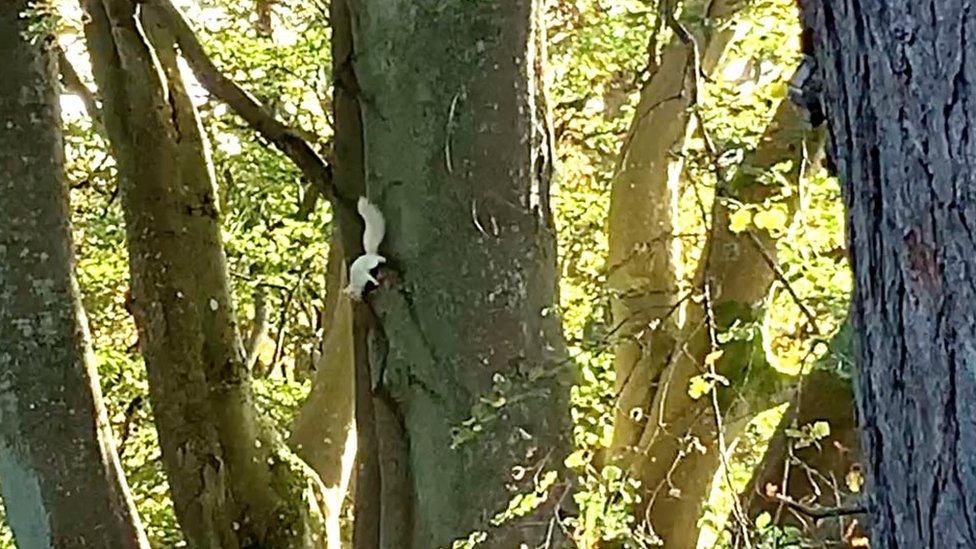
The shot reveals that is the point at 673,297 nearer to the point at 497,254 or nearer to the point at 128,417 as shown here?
the point at 497,254

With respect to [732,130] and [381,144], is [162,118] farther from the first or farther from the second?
[732,130]

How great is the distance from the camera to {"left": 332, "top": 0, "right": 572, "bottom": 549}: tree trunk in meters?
2.25

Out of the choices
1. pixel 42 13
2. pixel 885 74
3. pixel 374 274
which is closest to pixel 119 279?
pixel 42 13

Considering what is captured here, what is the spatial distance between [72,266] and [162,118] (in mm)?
449

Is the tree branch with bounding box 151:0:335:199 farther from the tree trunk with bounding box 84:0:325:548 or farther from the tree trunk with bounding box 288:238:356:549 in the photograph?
the tree trunk with bounding box 288:238:356:549

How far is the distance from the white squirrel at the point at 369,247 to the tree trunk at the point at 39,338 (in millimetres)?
881

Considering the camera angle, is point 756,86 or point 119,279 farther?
point 119,279

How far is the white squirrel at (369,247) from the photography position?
2330 mm

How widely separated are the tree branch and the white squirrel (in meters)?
0.26

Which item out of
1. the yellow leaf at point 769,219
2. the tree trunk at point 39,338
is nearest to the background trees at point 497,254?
the yellow leaf at point 769,219

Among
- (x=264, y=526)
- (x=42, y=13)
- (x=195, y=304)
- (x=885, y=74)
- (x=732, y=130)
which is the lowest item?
(x=264, y=526)

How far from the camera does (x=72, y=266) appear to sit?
9.64ft

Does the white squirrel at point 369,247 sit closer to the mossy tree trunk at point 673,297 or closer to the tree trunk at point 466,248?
the tree trunk at point 466,248

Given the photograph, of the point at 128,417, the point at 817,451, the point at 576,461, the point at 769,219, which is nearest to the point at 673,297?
the point at 817,451
